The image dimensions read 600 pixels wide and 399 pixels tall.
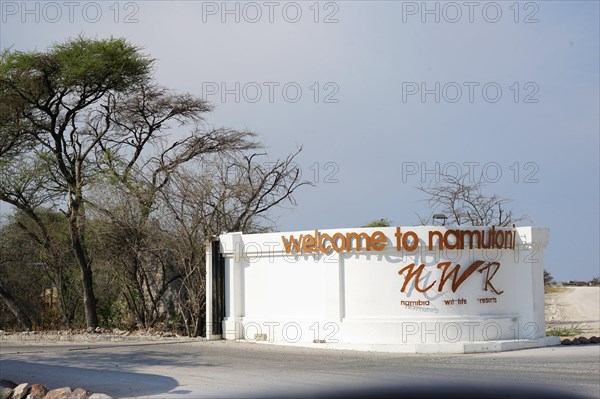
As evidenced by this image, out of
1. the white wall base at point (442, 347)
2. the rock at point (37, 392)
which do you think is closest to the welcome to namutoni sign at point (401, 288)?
the white wall base at point (442, 347)

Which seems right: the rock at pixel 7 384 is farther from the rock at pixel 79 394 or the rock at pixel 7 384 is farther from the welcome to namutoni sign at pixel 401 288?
the welcome to namutoni sign at pixel 401 288

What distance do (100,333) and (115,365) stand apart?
9085mm

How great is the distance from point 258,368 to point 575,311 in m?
31.6

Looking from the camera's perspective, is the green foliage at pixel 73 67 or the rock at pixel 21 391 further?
the green foliage at pixel 73 67

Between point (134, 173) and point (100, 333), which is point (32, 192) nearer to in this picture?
point (134, 173)

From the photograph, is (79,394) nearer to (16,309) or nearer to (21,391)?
(21,391)

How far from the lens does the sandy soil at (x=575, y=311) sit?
3531cm

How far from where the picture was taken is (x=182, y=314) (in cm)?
2822

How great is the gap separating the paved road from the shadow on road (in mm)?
19

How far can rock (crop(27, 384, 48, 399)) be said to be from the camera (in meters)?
14.5

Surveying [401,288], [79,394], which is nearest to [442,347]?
[401,288]

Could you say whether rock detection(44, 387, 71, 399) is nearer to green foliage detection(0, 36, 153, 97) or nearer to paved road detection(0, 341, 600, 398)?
paved road detection(0, 341, 600, 398)

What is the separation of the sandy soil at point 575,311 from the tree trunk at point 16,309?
21644mm

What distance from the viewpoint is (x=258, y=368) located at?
61.1 ft
